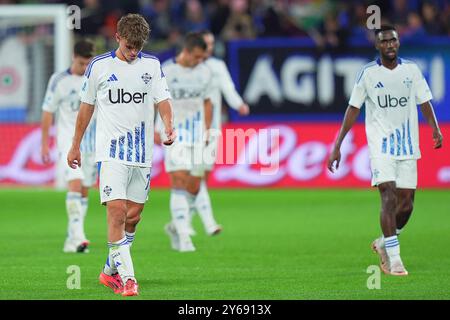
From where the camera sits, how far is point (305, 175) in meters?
22.9

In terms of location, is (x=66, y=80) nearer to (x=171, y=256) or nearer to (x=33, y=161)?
(x=171, y=256)

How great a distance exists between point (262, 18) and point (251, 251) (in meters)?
12.3

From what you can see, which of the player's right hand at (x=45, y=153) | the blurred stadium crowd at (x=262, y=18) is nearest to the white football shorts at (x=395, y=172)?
the player's right hand at (x=45, y=153)

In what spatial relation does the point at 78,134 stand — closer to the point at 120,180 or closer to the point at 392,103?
the point at 120,180

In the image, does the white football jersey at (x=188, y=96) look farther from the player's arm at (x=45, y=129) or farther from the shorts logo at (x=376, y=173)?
the shorts logo at (x=376, y=173)

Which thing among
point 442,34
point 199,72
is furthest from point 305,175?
point 199,72

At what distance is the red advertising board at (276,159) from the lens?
2245cm

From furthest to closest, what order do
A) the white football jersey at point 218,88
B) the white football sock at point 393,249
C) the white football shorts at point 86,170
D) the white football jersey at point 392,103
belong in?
the white football jersey at point 218,88, the white football shorts at point 86,170, the white football jersey at point 392,103, the white football sock at point 393,249

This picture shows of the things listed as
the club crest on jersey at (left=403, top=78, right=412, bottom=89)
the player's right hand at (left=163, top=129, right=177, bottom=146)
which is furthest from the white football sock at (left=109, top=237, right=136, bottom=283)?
the club crest on jersey at (left=403, top=78, right=412, bottom=89)

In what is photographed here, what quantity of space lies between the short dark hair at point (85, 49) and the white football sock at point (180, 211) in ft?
6.57

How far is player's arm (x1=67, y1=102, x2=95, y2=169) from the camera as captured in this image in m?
9.92

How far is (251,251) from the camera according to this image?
13766 mm

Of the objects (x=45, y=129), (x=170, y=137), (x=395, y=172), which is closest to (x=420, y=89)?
(x=395, y=172)

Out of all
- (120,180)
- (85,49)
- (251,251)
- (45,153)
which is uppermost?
(85,49)
